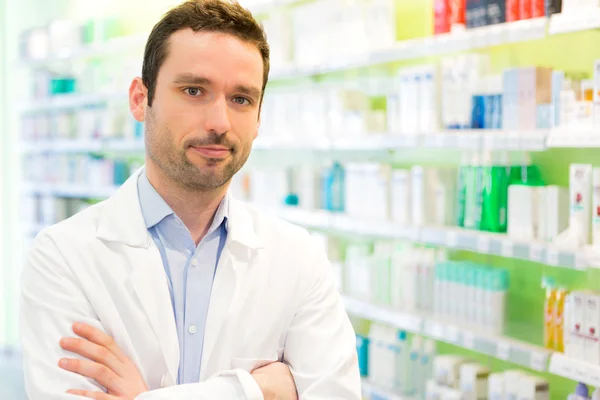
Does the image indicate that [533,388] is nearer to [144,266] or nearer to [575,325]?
[575,325]

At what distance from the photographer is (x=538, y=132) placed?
3242mm

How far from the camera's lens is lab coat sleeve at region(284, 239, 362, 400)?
70.6 inches

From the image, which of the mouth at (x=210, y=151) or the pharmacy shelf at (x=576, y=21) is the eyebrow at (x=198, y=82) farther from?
the pharmacy shelf at (x=576, y=21)

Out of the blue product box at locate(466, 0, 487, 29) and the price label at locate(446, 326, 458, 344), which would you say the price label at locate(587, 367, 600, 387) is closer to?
the price label at locate(446, 326, 458, 344)

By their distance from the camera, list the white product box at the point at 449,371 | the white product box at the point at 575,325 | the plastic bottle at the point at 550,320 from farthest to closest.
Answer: the white product box at the point at 449,371 < the plastic bottle at the point at 550,320 < the white product box at the point at 575,325

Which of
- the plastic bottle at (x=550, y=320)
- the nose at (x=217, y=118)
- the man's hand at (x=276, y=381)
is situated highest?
the nose at (x=217, y=118)

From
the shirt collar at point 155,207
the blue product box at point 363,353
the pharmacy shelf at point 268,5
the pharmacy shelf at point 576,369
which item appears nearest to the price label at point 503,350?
the pharmacy shelf at point 576,369

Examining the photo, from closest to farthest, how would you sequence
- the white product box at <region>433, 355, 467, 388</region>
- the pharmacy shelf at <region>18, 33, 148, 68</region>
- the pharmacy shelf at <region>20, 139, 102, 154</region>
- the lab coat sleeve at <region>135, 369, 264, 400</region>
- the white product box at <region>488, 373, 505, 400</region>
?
the lab coat sleeve at <region>135, 369, 264, 400</region> → the white product box at <region>488, 373, 505, 400</region> → the white product box at <region>433, 355, 467, 388</region> → the pharmacy shelf at <region>18, 33, 148, 68</region> → the pharmacy shelf at <region>20, 139, 102, 154</region>

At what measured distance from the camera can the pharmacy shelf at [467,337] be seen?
128 inches

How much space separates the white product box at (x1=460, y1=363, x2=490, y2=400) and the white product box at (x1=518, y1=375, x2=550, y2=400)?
0.88ft

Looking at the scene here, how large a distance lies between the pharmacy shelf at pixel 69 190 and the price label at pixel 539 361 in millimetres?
4384

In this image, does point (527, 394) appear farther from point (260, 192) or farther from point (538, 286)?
point (260, 192)

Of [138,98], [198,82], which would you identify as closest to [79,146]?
[138,98]

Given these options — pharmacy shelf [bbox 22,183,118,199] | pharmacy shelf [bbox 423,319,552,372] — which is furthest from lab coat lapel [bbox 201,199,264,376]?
pharmacy shelf [bbox 22,183,118,199]
